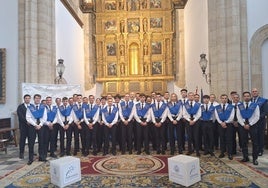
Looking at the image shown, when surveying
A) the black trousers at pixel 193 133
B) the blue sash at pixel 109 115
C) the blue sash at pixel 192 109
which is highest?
the blue sash at pixel 192 109

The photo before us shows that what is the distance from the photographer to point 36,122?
21.9 feet

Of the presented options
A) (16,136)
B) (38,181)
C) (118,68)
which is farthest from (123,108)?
(118,68)

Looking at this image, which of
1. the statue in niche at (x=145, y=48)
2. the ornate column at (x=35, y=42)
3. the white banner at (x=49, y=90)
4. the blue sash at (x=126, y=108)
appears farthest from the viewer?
the statue in niche at (x=145, y=48)

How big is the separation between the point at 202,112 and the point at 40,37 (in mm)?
6590

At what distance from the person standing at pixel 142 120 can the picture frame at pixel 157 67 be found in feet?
33.7

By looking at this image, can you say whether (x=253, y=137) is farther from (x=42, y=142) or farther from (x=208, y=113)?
(x=42, y=142)

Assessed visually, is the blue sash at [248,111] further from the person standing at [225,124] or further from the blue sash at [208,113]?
the blue sash at [208,113]

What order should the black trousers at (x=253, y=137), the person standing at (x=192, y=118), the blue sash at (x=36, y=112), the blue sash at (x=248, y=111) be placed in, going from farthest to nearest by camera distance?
1. the person standing at (x=192, y=118)
2. the blue sash at (x=36, y=112)
3. the blue sash at (x=248, y=111)
4. the black trousers at (x=253, y=137)

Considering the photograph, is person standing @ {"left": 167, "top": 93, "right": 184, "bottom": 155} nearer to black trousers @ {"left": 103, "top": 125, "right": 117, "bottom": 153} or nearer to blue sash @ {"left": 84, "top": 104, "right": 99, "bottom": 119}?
black trousers @ {"left": 103, "top": 125, "right": 117, "bottom": 153}

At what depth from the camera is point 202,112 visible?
23.4ft

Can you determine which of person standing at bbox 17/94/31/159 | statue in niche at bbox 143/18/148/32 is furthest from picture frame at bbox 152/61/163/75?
person standing at bbox 17/94/31/159

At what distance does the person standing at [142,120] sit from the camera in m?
7.40

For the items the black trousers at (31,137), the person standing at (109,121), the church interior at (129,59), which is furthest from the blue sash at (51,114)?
the person standing at (109,121)

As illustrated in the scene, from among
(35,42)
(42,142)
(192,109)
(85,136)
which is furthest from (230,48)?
(35,42)
